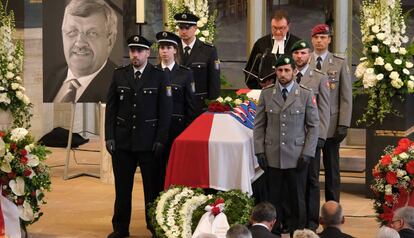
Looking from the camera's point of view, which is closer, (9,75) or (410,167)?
(410,167)

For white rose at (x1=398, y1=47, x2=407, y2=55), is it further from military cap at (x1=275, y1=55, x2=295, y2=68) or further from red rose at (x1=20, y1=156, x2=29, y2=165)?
red rose at (x1=20, y1=156, x2=29, y2=165)

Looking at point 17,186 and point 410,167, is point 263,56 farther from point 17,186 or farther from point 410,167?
point 17,186

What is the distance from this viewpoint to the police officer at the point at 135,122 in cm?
860

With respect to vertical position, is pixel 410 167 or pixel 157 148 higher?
pixel 157 148

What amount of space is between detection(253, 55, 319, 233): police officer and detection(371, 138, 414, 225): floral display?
62 centimetres

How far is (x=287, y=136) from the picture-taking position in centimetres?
813

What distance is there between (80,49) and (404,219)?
6.40 metres

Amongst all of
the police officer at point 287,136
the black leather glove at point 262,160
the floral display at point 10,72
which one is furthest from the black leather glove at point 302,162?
the floral display at point 10,72

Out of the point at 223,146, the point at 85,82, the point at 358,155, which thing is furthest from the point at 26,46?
the point at 223,146

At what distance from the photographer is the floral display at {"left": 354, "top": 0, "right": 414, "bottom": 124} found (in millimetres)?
10375

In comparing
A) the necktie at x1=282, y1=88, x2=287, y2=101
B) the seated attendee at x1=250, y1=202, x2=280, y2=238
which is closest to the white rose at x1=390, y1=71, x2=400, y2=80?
the necktie at x1=282, y1=88, x2=287, y2=101

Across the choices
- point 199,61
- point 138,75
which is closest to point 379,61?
point 199,61

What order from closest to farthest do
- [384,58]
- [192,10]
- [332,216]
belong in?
[332,216] → [384,58] → [192,10]

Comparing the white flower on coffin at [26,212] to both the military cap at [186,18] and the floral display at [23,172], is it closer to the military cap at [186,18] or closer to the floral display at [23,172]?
the floral display at [23,172]
